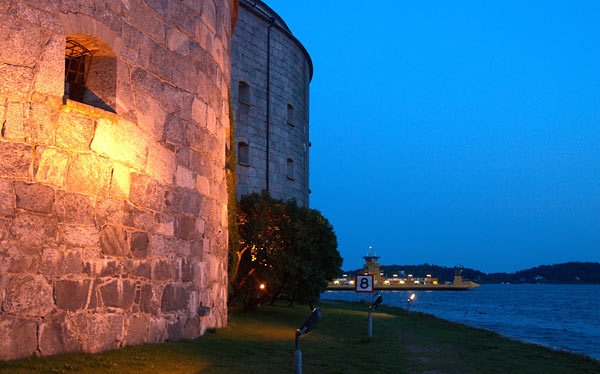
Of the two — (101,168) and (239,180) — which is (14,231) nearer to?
(101,168)

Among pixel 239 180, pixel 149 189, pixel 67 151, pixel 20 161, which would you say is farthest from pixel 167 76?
pixel 239 180

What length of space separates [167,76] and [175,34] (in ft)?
3.09

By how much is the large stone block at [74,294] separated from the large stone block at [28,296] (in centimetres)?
14

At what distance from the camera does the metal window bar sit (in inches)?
360

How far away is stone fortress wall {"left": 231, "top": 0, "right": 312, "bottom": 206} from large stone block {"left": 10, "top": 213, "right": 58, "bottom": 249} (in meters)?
21.5

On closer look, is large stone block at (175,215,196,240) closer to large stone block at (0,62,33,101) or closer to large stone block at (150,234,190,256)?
large stone block at (150,234,190,256)

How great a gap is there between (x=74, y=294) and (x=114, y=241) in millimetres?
1111

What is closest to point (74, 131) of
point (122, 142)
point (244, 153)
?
point (122, 142)

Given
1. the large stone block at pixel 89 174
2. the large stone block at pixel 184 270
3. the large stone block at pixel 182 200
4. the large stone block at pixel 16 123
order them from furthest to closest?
the large stone block at pixel 184 270, the large stone block at pixel 182 200, the large stone block at pixel 89 174, the large stone block at pixel 16 123

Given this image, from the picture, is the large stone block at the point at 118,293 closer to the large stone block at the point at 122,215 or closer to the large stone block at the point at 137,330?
the large stone block at the point at 137,330

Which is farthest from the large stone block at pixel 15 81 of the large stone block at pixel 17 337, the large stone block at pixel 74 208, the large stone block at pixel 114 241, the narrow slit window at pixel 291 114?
the narrow slit window at pixel 291 114

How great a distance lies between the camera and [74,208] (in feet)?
26.7

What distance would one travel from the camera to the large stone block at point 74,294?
7.80m

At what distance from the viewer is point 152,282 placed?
32.0 feet
